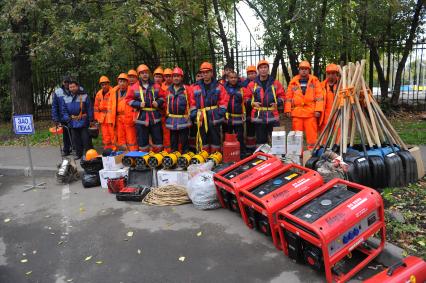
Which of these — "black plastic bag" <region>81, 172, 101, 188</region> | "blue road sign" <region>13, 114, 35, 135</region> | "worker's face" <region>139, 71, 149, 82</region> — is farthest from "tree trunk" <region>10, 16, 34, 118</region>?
"black plastic bag" <region>81, 172, 101, 188</region>

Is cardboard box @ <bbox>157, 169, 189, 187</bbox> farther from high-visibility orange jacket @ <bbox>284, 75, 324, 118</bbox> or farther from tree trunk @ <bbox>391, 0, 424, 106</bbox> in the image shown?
tree trunk @ <bbox>391, 0, 424, 106</bbox>

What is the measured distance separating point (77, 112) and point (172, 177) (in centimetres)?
333

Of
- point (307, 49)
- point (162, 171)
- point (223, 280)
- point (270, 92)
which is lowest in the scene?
point (223, 280)

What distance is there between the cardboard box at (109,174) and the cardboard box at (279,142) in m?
2.71

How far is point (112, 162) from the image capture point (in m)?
7.12

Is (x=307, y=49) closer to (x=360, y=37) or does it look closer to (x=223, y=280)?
(x=360, y=37)

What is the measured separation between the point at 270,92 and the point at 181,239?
140 inches

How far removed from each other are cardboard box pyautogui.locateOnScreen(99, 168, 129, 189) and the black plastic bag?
0.15 metres

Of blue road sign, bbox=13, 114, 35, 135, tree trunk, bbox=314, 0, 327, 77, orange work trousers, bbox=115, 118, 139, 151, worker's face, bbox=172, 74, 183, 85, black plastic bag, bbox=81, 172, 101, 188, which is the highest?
tree trunk, bbox=314, 0, 327, 77

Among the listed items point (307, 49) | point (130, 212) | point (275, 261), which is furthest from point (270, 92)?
point (307, 49)

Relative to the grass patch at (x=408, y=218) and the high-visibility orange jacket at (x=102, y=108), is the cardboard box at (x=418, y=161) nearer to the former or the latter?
the grass patch at (x=408, y=218)

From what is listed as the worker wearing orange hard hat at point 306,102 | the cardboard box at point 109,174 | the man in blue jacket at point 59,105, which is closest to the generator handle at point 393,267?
the worker wearing orange hard hat at point 306,102

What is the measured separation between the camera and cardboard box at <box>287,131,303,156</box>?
21.2 feet

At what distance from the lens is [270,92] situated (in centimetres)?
734
